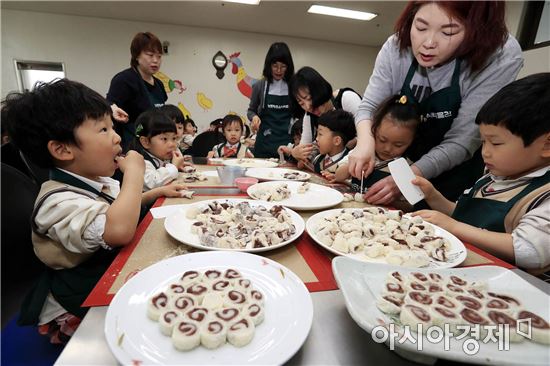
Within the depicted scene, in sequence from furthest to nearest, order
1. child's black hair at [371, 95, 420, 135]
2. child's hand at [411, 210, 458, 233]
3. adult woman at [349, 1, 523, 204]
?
child's black hair at [371, 95, 420, 135] → adult woman at [349, 1, 523, 204] → child's hand at [411, 210, 458, 233]

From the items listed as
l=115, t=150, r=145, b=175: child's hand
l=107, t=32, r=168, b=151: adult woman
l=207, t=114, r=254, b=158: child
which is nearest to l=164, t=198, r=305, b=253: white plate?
l=115, t=150, r=145, b=175: child's hand

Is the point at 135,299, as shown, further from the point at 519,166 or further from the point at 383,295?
the point at 519,166

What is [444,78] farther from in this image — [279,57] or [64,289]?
[64,289]

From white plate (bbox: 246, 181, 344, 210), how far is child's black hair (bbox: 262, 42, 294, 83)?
1.67 m

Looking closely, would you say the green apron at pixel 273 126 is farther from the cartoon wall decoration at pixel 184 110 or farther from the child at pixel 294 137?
the cartoon wall decoration at pixel 184 110

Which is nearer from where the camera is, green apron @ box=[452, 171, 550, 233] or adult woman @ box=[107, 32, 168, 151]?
green apron @ box=[452, 171, 550, 233]

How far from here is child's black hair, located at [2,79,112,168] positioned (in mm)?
971

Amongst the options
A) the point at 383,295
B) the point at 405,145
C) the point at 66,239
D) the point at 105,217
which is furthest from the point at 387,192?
the point at 66,239

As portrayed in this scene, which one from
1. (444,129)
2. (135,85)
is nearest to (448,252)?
(444,129)

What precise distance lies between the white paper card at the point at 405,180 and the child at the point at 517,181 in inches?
4.4

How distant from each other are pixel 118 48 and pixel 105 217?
6792 mm

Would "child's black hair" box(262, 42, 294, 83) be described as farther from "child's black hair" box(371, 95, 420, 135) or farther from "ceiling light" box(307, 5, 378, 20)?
"ceiling light" box(307, 5, 378, 20)

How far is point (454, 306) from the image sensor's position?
1.85ft

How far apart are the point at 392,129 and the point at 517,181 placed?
65 cm
